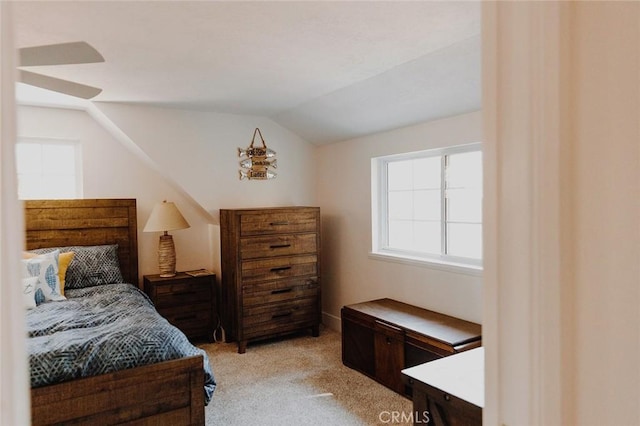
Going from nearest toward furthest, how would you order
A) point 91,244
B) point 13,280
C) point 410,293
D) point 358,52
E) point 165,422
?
point 13,280
point 165,422
point 358,52
point 410,293
point 91,244

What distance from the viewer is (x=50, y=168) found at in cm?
375

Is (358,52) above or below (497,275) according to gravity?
above

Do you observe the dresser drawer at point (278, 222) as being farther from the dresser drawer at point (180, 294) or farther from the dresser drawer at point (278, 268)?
the dresser drawer at point (180, 294)

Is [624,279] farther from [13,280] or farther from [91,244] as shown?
[91,244]

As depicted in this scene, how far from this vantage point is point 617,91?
2.09 ft

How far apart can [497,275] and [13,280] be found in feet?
2.24

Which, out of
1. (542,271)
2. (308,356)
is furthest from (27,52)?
(308,356)

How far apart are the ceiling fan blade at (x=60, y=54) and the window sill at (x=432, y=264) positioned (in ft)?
8.40

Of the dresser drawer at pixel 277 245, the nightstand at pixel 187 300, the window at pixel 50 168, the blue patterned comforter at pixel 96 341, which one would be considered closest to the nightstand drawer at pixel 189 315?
the nightstand at pixel 187 300

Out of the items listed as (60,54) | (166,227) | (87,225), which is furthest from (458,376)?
(87,225)

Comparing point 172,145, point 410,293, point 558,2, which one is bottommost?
point 410,293

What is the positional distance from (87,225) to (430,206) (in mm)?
3042

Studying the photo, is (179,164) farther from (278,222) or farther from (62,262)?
(62,262)

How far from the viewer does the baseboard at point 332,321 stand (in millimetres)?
4312
